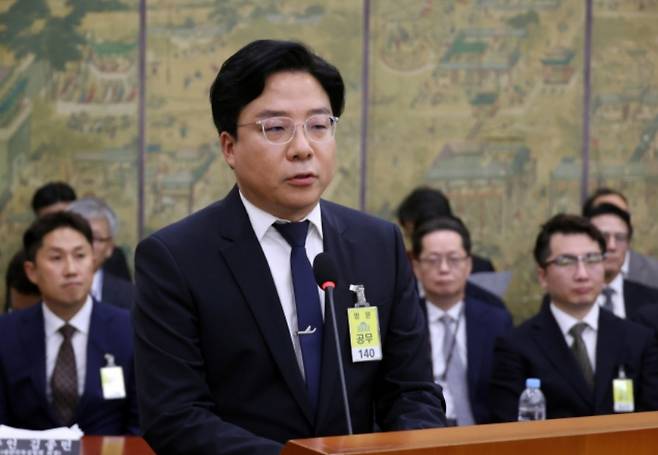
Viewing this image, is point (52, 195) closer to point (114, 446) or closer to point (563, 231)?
point (563, 231)

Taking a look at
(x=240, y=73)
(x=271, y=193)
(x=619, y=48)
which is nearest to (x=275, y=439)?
(x=271, y=193)

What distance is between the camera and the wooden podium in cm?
188

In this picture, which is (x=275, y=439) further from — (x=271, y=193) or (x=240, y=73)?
(x=240, y=73)

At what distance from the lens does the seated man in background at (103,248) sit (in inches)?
254

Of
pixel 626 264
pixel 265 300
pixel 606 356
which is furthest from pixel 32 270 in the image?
pixel 626 264

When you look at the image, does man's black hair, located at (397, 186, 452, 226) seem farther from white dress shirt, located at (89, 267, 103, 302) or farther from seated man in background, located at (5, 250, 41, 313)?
seated man in background, located at (5, 250, 41, 313)

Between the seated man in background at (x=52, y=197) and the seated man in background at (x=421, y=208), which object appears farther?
the seated man in background at (x=52, y=197)

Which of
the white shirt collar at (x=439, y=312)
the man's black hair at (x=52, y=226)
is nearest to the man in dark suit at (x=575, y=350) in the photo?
the white shirt collar at (x=439, y=312)

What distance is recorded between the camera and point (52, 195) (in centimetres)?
712

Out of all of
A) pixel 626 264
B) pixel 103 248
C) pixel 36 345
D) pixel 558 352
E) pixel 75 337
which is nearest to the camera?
pixel 36 345

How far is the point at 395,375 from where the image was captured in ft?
8.82

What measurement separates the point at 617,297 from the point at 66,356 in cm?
294

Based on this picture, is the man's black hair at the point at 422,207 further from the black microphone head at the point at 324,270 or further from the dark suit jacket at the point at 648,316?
the black microphone head at the point at 324,270

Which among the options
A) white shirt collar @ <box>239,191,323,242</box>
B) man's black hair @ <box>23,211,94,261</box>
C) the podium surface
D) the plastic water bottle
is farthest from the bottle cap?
white shirt collar @ <box>239,191,323,242</box>
